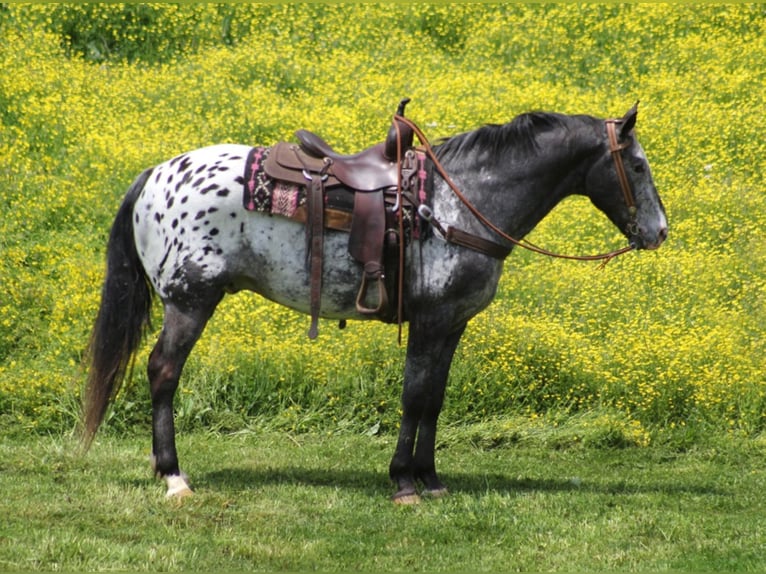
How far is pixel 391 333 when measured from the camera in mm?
9852

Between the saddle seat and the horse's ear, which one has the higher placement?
the horse's ear

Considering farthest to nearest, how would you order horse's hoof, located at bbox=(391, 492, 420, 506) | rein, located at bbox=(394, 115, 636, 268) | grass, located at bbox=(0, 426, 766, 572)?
horse's hoof, located at bbox=(391, 492, 420, 506), rein, located at bbox=(394, 115, 636, 268), grass, located at bbox=(0, 426, 766, 572)

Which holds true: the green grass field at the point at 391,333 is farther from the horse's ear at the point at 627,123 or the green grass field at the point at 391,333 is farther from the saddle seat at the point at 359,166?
the horse's ear at the point at 627,123

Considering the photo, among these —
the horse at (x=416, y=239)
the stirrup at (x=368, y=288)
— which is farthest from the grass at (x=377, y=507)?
the stirrup at (x=368, y=288)

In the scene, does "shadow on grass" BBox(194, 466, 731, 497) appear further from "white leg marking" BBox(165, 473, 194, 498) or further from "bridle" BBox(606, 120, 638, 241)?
"bridle" BBox(606, 120, 638, 241)

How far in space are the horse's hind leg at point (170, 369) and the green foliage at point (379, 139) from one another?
58cm

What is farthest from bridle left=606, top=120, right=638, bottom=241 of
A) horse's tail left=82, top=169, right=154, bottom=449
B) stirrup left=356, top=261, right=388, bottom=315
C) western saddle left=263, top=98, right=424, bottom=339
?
horse's tail left=82, top=169, right=154, bottom=449

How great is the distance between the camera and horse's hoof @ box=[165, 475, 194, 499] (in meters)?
7.01

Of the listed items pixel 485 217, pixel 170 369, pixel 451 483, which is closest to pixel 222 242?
pixel 170 369

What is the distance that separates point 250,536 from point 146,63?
10193 mm

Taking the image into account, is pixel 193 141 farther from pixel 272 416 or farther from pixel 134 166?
pixel 272 416

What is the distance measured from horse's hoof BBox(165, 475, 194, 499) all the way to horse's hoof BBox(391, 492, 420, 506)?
1.23m

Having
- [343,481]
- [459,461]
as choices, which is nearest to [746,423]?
[459,461]

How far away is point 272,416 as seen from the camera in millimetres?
9383
